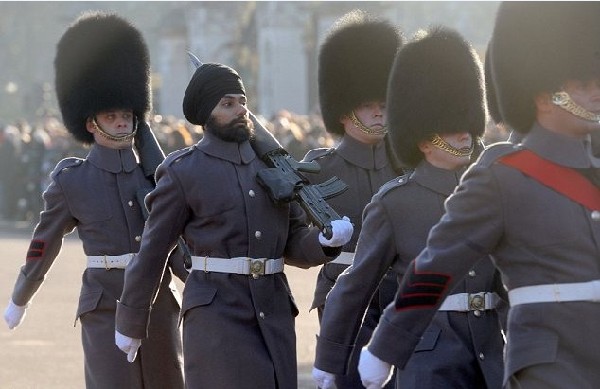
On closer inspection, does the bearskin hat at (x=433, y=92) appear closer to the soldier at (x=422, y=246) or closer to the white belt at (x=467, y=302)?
the soldier at (x=422, y=246)

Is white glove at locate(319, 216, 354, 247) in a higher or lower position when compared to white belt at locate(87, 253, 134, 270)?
higher

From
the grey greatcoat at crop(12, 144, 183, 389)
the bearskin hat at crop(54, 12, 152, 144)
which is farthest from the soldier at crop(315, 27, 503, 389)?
the bearskin hat at crop(54, 12, 152, 144)

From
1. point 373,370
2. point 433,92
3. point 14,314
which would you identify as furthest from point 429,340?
point 14,314

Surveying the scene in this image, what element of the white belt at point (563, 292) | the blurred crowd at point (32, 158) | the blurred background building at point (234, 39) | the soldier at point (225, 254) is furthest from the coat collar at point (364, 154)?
the blurred background building at point (234, 39)

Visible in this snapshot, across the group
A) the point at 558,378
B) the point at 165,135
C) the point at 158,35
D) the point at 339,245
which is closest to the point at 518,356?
A: the point at 558,378

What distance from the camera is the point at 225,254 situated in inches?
265

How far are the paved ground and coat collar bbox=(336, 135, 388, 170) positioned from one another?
2588 millimetres

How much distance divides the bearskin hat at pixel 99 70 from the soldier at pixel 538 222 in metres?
3.69

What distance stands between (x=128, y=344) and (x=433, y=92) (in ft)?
5.11

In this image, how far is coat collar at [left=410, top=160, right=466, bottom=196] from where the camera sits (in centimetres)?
625

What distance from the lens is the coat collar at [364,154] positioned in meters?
7.69

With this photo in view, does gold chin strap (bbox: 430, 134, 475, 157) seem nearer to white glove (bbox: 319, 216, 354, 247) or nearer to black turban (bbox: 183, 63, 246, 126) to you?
white glove (bbox: 319, 216, 354, 247)

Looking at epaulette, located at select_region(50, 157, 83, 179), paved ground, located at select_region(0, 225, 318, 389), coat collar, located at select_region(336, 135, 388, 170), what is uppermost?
coat collar, located at select_region(336, 135, 388, 170)

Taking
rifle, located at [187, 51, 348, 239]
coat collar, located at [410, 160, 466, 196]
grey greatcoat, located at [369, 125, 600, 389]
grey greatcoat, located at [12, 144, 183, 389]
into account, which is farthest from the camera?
A: grey greatcoat, located at [12, 144, 183, 389]
